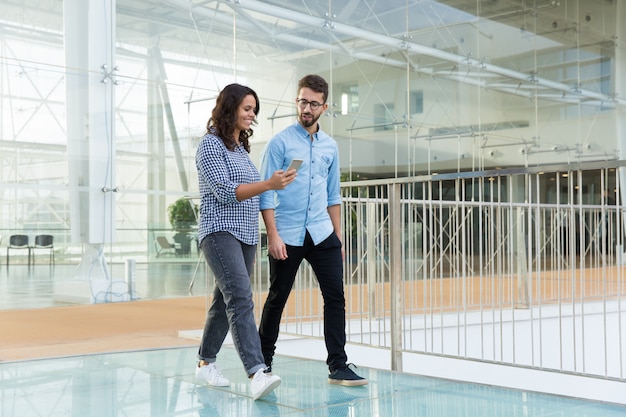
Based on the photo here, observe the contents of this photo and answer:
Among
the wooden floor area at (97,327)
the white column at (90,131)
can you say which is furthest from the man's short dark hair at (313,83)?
the white column at (90,131)

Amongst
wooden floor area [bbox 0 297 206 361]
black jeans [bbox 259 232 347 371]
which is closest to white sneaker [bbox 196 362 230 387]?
black jeans [bbox 259 232 347 371]

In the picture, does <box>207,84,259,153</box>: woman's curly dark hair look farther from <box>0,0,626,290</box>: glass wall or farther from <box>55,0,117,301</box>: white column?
<box>55,0,117,301</box>: white column

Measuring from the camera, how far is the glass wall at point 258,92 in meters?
8.78

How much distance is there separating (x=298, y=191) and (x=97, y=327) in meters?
3.86

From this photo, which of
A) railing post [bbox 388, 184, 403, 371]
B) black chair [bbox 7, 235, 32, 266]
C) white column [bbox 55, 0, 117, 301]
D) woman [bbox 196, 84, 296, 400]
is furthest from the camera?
white column [bbox 55, 0, 117, 301]

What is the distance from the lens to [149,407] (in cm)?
336

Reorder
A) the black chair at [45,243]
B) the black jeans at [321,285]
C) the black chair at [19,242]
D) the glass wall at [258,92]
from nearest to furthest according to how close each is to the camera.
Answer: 1. the black jeans at [321,285]
2. the black chair at [19,242]
3. the black chair at [45,243]
4. the glass wall at [258,92]

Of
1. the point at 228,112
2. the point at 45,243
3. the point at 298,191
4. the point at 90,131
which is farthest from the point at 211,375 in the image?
the point at 90,131

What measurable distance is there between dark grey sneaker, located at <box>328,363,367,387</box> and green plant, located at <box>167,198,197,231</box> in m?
6.25

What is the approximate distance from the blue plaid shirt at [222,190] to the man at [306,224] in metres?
0.13

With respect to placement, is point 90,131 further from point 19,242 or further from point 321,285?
point 321,285

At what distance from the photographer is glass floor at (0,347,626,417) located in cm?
326

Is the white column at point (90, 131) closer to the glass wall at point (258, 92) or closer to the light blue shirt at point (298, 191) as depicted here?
the glass wall at point (258, 92)

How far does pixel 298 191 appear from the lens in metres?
3.64
